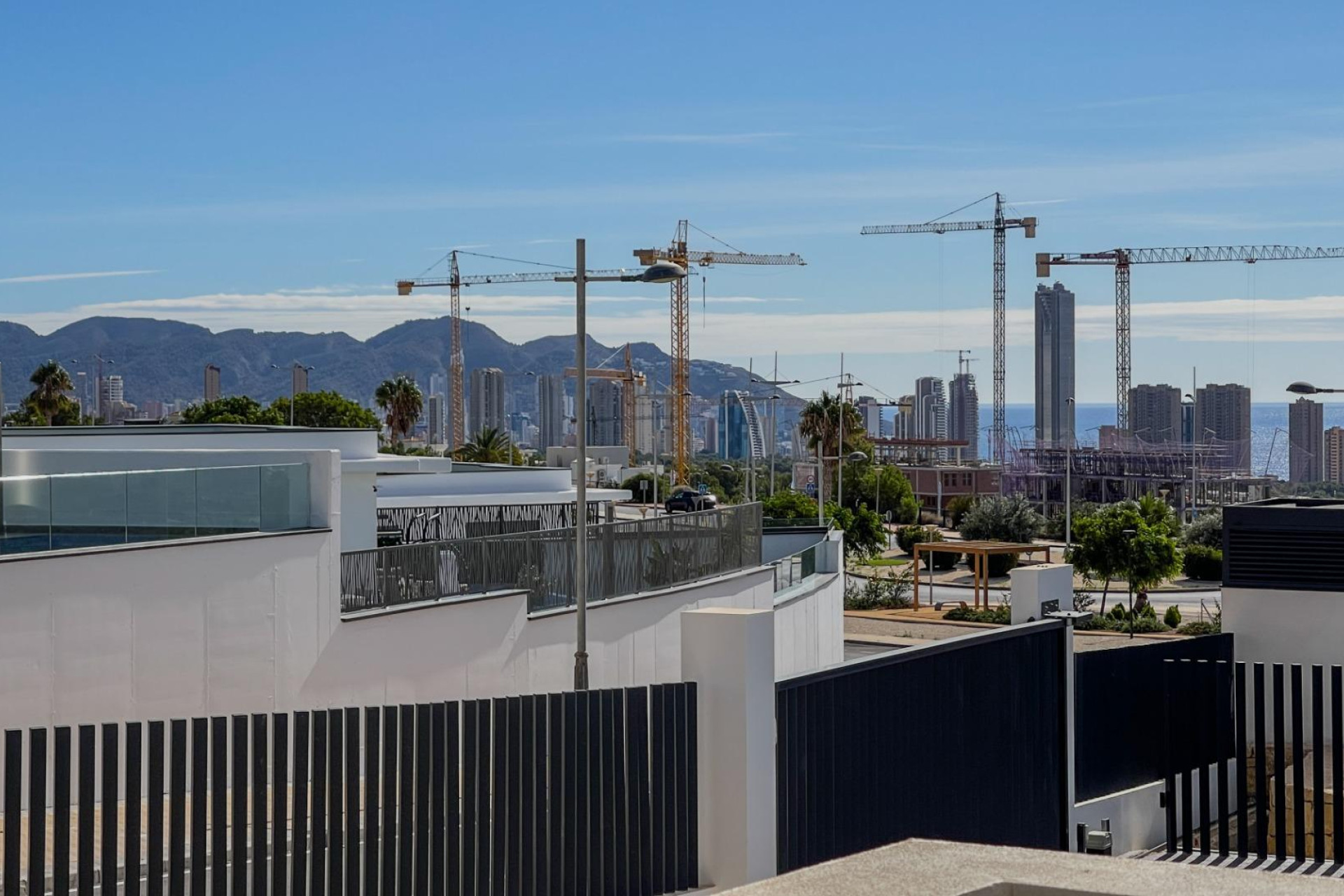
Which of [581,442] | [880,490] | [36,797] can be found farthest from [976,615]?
[880,490]

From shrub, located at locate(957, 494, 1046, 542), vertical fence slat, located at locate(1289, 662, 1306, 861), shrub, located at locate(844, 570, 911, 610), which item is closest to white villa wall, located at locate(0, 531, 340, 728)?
vertical fence slat, located at locate(1289, 662, 1306, 861)

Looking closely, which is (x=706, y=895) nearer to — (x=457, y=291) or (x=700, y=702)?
(x=700, y=702)

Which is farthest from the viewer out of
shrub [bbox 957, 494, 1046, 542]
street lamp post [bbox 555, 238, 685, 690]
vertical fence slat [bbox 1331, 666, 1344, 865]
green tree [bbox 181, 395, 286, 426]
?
green tree [bbox 181, 395, 286, 426]

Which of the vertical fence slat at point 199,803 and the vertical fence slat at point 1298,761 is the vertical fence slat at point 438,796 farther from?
the vertical fence slat at point 1298,761

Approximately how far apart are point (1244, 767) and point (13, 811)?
1054 centimetres

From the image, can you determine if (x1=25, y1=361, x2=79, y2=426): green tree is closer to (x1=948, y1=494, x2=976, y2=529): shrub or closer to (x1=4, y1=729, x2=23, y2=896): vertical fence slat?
(x1=948, y1=494, x2=976, y2=529): shrub

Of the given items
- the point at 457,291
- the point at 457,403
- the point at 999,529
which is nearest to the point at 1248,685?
the point at 999,529

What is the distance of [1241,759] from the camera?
13.8 metres

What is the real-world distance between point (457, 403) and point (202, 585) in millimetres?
161946

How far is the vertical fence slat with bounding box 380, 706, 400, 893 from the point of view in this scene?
8.85 meters

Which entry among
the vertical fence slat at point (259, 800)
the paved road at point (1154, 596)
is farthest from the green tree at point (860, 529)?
the vertical fence slat at point (259, 800)

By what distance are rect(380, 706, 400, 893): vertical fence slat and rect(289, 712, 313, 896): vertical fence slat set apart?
19.6 inches

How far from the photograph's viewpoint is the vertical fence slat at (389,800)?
885cm

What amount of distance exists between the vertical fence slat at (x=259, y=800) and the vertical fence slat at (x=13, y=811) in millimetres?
1219
